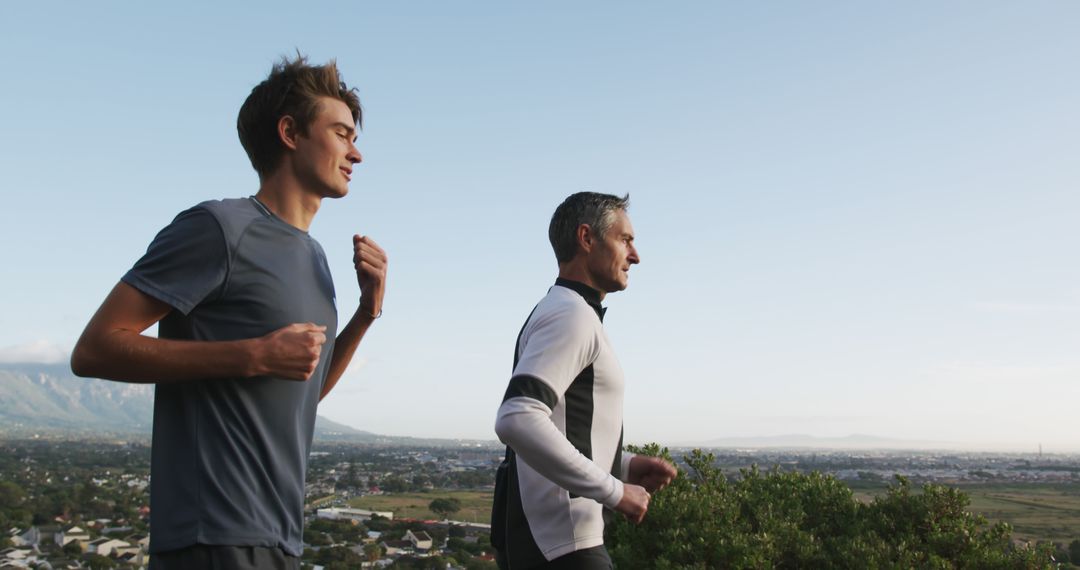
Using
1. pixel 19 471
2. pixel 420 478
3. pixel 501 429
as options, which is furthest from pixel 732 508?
pixel 19 471

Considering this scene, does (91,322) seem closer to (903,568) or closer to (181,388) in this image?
(181,388)

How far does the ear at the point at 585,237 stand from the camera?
288cm

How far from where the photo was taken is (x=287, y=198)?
6.98 feet

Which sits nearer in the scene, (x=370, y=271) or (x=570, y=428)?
(x=370, y=271)

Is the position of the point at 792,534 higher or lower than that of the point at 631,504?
lower

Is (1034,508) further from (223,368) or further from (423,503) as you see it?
(223,368)

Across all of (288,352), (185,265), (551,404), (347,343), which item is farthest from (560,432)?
(185,265)

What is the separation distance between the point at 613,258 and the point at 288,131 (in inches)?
47.3

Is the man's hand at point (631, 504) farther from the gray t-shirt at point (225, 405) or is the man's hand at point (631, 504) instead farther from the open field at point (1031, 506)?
the open field at point (1031, 506)

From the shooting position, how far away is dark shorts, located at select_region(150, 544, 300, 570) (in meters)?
1.67

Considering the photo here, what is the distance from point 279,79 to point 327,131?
0.64 ft

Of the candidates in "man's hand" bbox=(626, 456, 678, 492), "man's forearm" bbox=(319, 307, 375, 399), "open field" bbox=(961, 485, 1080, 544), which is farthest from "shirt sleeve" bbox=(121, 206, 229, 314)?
"open field" bbox=(961, 485, 1080, 544)

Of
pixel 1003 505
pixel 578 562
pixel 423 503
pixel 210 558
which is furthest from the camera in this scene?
pixel 423 503

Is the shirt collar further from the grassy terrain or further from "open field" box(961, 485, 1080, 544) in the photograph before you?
the grassy terrain
